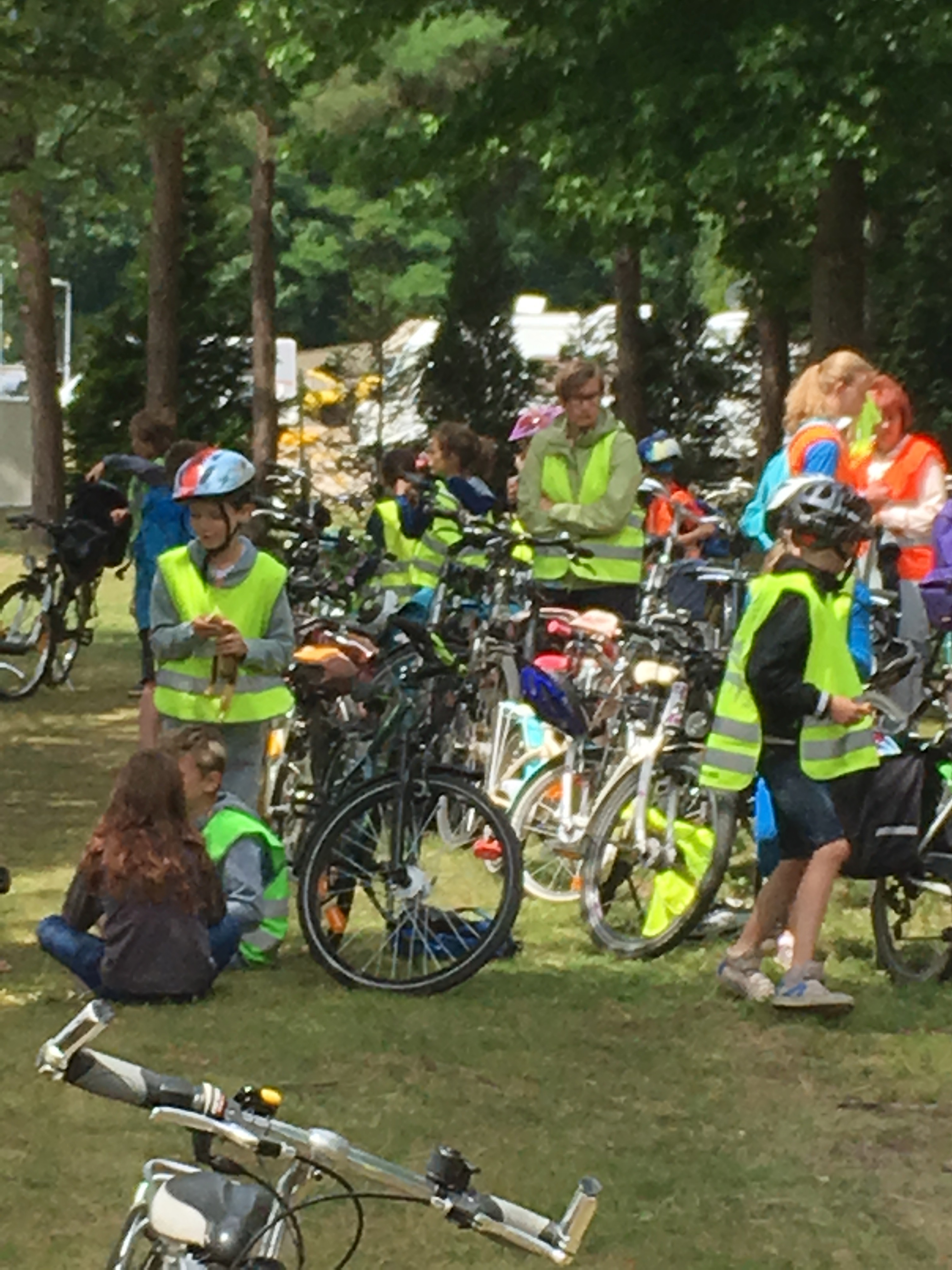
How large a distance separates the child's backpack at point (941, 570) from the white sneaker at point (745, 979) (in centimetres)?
269

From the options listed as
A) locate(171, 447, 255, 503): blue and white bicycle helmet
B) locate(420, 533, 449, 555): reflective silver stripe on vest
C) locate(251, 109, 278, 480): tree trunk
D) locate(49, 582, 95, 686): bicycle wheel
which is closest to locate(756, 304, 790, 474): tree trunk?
locate(251, 109, 278, 480): tree trunk

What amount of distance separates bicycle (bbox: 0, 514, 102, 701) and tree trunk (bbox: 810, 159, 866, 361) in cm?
550

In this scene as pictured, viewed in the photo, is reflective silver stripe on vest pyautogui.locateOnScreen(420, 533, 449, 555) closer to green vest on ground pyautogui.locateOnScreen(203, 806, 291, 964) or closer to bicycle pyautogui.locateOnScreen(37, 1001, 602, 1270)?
green vest on ground pyautogui.locateOnScreen(203, 806, 291, 964)

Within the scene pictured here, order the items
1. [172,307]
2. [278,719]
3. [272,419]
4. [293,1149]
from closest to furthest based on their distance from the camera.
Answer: [293,1149] → [278,719] → [172,307] → [272,419]

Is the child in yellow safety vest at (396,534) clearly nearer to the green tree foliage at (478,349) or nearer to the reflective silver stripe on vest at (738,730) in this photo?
A: the reflective silver stripe on vest at (738,730)

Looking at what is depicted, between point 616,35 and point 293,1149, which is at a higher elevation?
point 616,35

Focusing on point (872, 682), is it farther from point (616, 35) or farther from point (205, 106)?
point (616, 35)

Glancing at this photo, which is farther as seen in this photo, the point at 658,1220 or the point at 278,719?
the point at 278,719

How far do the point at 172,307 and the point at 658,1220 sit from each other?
69.5 feet

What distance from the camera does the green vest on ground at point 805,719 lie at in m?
8.16

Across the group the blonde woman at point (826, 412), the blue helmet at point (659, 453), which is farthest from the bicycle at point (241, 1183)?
the blue helmet at point (659, 453)

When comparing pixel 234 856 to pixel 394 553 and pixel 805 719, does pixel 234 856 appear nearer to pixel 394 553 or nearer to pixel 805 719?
pixel 805 719

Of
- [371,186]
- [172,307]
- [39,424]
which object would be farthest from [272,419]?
[371,186]

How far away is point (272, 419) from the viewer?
34.3 m
